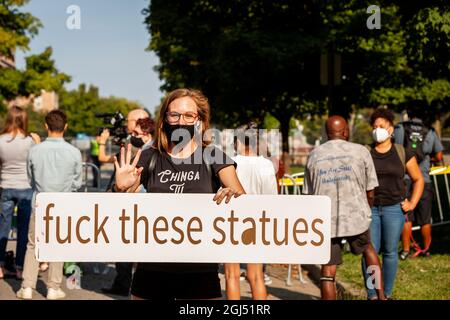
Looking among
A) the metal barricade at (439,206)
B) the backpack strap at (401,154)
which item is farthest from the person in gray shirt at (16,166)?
the metal barricade at (439,206)

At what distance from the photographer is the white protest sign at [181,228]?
3.79 metres

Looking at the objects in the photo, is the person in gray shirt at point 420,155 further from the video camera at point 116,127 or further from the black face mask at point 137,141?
the black face mask at point 137,141

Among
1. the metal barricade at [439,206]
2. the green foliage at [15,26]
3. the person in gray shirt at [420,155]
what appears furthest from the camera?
the green foliage at [15,26]

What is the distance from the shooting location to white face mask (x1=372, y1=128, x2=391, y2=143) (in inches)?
266

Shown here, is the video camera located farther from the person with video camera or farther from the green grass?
the green grass

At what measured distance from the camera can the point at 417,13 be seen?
9.01 m

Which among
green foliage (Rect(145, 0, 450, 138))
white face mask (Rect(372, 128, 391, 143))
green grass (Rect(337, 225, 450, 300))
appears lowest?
green grass (Rect(337, 225, 450, 300))

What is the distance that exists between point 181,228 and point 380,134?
344 centimetres

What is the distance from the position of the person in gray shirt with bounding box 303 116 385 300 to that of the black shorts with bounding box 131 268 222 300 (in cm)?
229

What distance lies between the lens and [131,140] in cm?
731

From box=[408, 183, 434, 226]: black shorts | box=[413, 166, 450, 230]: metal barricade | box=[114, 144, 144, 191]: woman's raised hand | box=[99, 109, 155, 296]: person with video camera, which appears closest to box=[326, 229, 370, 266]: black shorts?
box=[99, 109, 155, 296]: person with video camera

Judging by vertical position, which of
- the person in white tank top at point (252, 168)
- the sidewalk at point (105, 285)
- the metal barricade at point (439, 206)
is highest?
the person in white tank top at point (252, 168)
